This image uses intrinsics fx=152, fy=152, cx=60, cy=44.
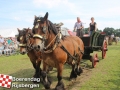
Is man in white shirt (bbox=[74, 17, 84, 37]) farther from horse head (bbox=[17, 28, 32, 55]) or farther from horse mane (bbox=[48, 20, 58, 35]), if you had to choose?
horse mane (bbox=[48, 20, 58, 35])

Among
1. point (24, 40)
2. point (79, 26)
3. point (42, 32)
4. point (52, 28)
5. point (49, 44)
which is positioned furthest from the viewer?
point (79, 26)

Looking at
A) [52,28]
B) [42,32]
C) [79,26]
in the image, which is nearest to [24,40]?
[52,28]

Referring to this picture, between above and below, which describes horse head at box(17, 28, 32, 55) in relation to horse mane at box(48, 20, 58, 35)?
below

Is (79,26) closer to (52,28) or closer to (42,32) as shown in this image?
(52,28)

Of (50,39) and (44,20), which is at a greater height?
(44,20)

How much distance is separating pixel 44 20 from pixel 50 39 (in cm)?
56

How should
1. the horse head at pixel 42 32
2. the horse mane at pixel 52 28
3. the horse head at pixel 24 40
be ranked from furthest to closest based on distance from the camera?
the horse head at pixel 24 40 → the horse mane at pixel 52 28 → the horse head at pixel 42 32

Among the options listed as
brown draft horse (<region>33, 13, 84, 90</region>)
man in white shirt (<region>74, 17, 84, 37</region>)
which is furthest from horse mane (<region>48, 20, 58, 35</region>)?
man in white shirt (<region>74, 17, 84, 37</region>)

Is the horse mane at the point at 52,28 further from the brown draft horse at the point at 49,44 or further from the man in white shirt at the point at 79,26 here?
the man in white shirt at the point at 79,26

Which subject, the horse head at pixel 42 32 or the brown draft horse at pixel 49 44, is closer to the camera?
the horse head at pixel 42 32

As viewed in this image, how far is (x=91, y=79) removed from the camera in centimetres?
580

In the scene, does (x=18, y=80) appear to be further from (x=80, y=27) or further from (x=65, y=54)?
(x=80, y=27)

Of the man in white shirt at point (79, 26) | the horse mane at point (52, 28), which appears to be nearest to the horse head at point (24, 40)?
the horse mane at point (52, 28)

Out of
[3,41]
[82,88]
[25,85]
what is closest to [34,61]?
[25,85]
